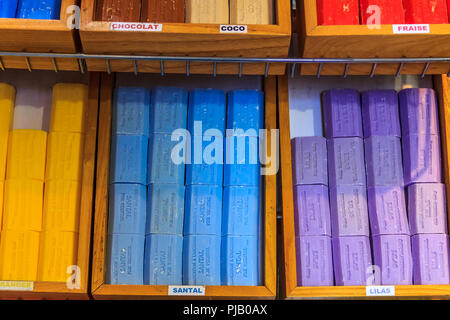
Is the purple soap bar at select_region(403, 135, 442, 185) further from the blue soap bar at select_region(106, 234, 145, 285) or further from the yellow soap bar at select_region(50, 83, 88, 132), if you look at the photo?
the yellow soap bar at select_region(50, 83, 88, 132)

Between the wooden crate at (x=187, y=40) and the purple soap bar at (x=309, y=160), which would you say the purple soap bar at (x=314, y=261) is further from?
the wooden crate at (x=187, y=40)

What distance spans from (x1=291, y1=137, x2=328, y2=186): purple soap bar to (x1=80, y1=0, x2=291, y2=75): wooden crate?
29 cm

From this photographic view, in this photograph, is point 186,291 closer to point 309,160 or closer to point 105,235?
point 105,235

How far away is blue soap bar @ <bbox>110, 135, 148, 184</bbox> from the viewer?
66.7 inches

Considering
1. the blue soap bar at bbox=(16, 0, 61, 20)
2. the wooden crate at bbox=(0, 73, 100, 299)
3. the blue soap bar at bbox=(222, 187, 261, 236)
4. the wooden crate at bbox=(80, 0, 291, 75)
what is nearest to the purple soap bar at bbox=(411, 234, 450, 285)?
the blue soap bar at bbox=(222, 187, 261, 236)

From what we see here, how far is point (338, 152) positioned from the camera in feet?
5.72

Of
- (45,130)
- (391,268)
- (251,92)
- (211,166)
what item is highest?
(251,92)

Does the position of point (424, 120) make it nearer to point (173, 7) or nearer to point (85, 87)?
point (173, 7)

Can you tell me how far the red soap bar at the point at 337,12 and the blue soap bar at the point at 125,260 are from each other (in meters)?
0.81

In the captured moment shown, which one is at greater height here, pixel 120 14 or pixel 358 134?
pixel 120 14

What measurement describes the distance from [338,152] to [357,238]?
26 cm

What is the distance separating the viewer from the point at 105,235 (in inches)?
65.7

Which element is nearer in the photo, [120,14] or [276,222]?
[120,14]

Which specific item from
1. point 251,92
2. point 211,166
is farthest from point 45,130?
point 251,92
